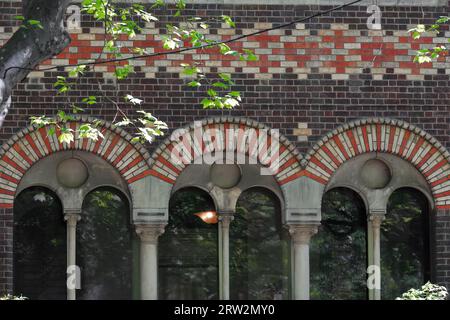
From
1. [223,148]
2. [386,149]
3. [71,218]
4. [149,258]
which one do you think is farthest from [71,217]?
[386,149]

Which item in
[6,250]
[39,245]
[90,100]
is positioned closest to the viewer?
[90,100]

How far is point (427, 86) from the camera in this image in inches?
758

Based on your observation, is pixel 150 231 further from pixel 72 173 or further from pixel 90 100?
pixel 90 100

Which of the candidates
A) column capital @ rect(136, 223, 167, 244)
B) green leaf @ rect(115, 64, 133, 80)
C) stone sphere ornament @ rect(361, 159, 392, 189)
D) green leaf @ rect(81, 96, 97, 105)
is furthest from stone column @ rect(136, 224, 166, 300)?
stone sphere ornament @ rect(361, 159, 392, 189)

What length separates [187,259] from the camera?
19.1 metres

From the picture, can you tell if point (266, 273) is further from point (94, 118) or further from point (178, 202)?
point (94, 118)

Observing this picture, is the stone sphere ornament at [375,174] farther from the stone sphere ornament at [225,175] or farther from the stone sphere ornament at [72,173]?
the stone sphere ornament at [72,173]

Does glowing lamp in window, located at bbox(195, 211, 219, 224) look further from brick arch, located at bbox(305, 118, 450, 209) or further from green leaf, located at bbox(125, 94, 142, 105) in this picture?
green leaf, located at bbox(125, 94, 142, 105)

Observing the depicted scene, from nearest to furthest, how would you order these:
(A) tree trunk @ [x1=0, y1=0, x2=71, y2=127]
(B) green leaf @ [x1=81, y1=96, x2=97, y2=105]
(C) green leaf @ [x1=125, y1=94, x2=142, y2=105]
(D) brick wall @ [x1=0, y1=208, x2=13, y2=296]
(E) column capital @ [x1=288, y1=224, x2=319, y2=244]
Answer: (A) tree trunk @ [x1=0, y1=0, x2=71, y2=127], (C) green leaf @ [x1=125, y1=94, x2=142, y2=105], (B) green leaf @ [x1=81, y1=96, x2=97, y2=105], (D) brick wall @ [x1=0, y1=208, x2=13, y2=296], (E) column capital @ [x1=288, y1=224, x2=319, y2=244]

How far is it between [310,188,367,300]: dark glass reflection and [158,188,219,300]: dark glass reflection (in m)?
1.30

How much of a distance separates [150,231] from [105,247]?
682mm

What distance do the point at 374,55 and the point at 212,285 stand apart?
3.58 meters

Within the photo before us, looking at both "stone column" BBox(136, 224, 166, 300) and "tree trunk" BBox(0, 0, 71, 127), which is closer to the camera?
"tree trunk" BBox(0, 0, 71, 127)

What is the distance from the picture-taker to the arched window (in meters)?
18.9
